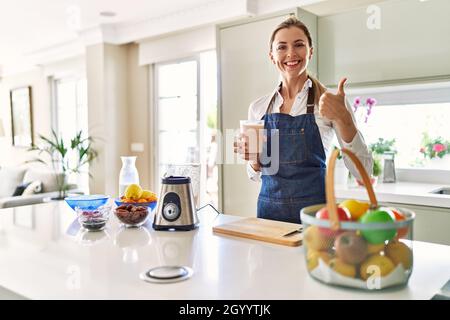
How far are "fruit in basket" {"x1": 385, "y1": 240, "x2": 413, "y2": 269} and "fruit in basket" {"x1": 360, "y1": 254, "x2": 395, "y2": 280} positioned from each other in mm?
12

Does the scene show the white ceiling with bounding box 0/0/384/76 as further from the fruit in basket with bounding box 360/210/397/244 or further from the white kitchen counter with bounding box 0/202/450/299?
the fruit in basket with bounding box 360/210/397/244

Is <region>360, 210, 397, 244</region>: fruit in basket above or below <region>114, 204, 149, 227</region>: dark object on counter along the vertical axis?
above

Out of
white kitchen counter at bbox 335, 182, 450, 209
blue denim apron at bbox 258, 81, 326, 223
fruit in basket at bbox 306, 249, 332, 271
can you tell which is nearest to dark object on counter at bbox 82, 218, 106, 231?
blue denim apron at bbox 258, 81, 326, 223

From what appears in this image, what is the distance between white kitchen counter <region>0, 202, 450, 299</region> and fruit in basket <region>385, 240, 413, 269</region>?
66 mm

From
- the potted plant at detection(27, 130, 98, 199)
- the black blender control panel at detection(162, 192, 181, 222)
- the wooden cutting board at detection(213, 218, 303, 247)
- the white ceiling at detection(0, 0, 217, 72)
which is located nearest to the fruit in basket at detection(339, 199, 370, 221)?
the wooden cutting board at detection(213, 218, 303, 247)

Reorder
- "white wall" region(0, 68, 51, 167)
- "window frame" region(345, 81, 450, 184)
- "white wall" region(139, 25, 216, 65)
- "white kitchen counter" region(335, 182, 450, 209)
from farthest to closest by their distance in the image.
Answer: "white wall" region(0, 68, 51, 167) < "white wall" region(139, 25, 216, 65) < "window frame" region(345, 81, 450, 184) < "white kitchen counter" region(335, 182, 450, 209)

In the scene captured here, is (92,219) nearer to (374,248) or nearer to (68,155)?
(374,248)

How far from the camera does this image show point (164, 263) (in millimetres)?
1191

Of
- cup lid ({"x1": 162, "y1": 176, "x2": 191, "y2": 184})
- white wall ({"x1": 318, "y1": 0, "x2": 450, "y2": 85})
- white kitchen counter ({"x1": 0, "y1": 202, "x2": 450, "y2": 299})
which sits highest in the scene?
white wall ({"x1": 318, "y1": 0, "x2": 450, "y2": 85})

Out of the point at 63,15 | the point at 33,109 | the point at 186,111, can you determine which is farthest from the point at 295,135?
the point at 33,109

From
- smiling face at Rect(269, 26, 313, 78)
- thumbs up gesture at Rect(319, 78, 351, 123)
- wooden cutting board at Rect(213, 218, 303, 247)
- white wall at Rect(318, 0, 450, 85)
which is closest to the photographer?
wooden cutting board at Rect(213, 218, 303, 247)

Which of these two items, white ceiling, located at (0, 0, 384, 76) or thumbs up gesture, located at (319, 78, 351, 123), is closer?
thumbs up gesture, located at (319, 78, 351, 123)

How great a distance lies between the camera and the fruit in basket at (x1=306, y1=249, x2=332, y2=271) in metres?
0.98
